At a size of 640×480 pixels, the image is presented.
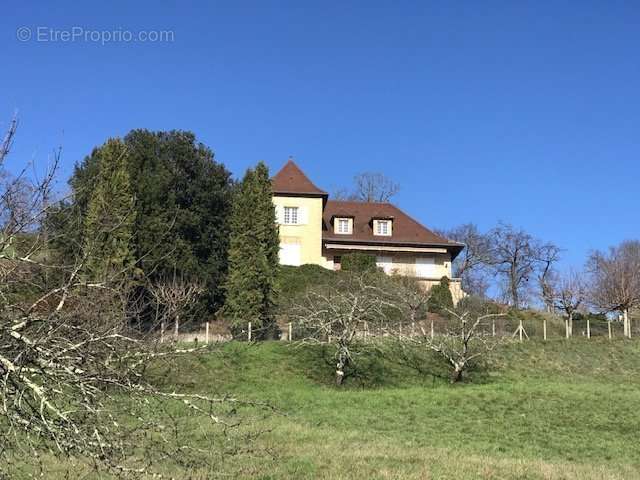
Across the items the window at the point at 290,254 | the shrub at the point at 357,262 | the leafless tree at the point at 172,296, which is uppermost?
the window at the point at 290,254

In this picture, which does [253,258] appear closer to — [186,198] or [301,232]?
[186,198]

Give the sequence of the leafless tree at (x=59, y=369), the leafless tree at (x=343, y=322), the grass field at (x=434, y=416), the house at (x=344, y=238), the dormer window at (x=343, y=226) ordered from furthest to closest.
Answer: the dormer window at (x=343, y=226)
the house at (x=344, y=238)
the leafless tree at (x=343, y=322)
the grass field at (x=434, y=416)
the leafless tree at (x=59, y=369)

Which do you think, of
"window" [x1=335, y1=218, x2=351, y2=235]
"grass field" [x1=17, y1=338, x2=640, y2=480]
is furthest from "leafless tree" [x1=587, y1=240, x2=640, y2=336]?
"window" [x1=335, y1=218, x2=351, y2=235]

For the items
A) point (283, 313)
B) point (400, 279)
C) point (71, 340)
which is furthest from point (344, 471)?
point (400, 279)

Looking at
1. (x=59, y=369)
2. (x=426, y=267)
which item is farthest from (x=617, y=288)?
(x=59, y=369)

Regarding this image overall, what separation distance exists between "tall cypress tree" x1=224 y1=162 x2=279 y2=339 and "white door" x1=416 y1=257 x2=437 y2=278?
14562mm

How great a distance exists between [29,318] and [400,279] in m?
33.5

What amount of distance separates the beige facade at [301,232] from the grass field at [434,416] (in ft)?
54.6

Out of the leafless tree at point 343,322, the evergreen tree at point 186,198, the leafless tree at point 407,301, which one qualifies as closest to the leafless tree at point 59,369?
the leafless tree at point 343,322

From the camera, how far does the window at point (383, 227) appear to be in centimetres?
4550

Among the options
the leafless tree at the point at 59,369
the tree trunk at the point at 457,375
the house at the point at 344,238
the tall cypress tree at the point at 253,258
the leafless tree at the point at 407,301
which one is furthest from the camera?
the house at the point at 344,238

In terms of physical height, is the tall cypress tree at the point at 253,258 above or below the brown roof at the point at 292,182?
below

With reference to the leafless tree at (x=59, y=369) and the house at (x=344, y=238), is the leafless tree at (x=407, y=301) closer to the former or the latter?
the house at (x=344, y=238)

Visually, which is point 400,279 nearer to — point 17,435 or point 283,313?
point 283,313
